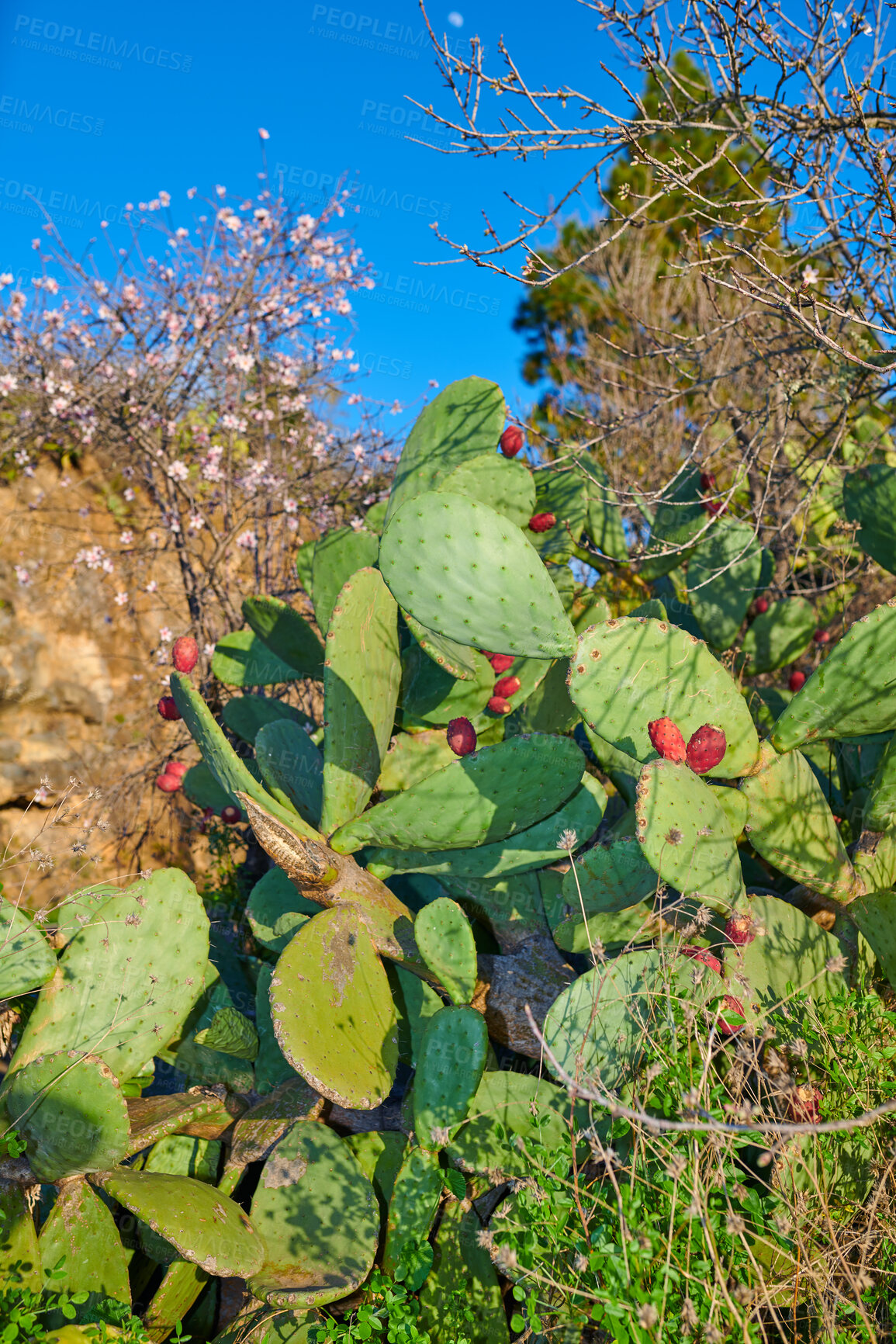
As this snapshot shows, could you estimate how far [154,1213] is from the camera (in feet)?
5.06

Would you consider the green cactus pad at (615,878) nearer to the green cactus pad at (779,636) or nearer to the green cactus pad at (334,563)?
the green cactus pad at (334,563)

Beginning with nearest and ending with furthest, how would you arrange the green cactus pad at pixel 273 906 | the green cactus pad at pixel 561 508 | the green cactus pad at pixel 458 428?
1. the green cactus pad at pixel 273 906
2. the green cactus pad at pixel 458 428
3. the green cactus pad at pixel 561 508

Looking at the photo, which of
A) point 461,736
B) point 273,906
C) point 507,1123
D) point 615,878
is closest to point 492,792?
point 461,736

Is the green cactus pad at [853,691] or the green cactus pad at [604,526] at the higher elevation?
the green cactus pad at [604,526]

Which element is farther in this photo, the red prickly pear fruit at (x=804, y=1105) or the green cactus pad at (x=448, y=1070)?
the green cactus pad at (x=448, y=1070)

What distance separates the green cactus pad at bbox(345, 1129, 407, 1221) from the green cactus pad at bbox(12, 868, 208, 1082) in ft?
1.81

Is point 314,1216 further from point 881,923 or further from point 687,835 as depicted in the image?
point 881,923

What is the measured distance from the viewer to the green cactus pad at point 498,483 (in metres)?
2.47

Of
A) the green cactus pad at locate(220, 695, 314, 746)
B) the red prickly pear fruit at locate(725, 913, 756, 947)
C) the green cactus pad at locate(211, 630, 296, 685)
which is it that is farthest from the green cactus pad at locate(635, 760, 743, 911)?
the green cactus pad at locate(211, 630, 296, 685)

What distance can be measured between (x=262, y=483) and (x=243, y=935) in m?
2.93

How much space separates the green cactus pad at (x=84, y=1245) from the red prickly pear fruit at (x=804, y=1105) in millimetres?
1430

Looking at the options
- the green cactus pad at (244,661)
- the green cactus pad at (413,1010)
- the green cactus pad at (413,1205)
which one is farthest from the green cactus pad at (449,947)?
the green cactus pad at (244,661)

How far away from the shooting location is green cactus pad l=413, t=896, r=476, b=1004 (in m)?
1.82

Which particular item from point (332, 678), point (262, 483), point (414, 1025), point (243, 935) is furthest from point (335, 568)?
point (262, 483)
